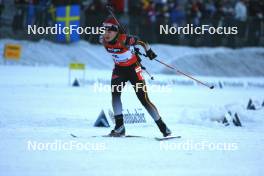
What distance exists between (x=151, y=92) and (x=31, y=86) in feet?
13.1

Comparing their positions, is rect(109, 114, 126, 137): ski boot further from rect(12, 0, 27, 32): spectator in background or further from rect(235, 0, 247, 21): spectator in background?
rect(235, 0, 247, 21): spectator in background

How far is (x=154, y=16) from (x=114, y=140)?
725 inches

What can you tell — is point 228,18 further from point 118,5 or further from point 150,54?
point 150,54

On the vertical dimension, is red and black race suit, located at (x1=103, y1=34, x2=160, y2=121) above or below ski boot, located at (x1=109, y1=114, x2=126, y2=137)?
above

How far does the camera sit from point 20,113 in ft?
48.9

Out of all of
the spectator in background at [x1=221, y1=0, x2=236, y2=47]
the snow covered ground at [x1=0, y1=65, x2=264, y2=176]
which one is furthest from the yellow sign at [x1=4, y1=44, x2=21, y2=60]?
the spectator in background at [x1=221, y1=0, x2=236, y2=47]

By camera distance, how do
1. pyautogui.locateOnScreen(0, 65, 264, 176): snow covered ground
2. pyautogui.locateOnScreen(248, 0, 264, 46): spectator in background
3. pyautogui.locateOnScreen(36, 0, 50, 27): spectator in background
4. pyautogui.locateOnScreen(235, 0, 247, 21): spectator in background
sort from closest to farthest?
pyautogui.locateOnScreen(0, 65, 264, 176): snow covered ground → pyautogui.locateOnScreen(36, 0, 50, 27): spectator in background → pyautogui.locateOnScreen(235, 0, 247, 21): spectator in background → pyautogui.locateOnScreen(248, 0, 264, 46): spectator in background

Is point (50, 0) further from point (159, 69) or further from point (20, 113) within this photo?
point (20, 113)

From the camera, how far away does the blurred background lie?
26.3m

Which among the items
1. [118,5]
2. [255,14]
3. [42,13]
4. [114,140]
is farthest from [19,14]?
[114,140]

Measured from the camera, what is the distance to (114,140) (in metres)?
10.9

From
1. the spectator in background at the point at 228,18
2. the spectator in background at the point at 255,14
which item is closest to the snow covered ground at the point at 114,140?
the spectator in background at the point at 228,18

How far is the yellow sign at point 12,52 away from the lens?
79.8 ft

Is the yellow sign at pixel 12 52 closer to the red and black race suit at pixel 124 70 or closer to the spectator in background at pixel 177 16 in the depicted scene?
the spectator in background at pixel 177 16
